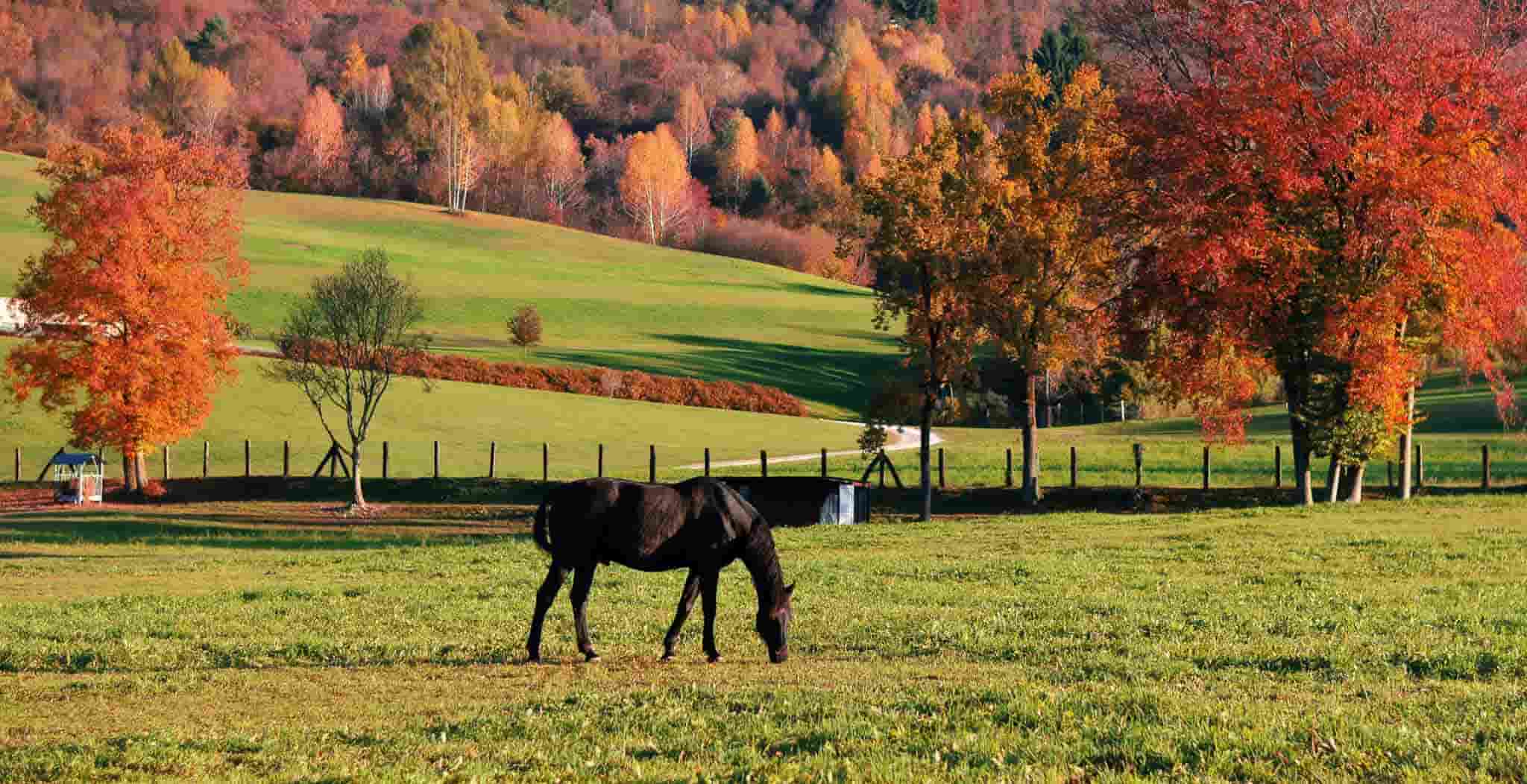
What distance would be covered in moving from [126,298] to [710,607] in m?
41.3

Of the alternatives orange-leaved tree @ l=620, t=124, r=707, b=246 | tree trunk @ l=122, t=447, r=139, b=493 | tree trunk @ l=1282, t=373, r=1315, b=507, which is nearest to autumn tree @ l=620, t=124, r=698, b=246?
orange-leaved tree @ l=620, t=124, r=707, b=246

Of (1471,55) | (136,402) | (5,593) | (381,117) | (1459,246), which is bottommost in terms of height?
(5,593)

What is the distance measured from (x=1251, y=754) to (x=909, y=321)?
32.2 m

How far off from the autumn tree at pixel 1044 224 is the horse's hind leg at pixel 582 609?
87.5 ft

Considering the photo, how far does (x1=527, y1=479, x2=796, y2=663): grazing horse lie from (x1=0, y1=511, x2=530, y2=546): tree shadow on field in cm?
2115

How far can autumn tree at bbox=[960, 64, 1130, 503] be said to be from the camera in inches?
1593

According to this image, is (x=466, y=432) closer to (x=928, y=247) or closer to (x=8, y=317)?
(x=8, y=317)

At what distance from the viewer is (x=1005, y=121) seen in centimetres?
4347

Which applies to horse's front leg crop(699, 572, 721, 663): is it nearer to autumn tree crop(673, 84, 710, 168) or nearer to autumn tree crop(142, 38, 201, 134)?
autumn tree crop(142, 38, 201, 134)

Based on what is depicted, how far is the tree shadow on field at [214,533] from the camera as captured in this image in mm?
37250

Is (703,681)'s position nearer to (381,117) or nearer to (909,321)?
(909,321)

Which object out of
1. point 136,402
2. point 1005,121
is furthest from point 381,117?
point 1005,121

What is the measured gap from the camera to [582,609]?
15.1 metres

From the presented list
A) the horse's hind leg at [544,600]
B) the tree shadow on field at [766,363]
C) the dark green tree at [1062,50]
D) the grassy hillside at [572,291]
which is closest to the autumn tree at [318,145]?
the grassy hillside at [572,291]
